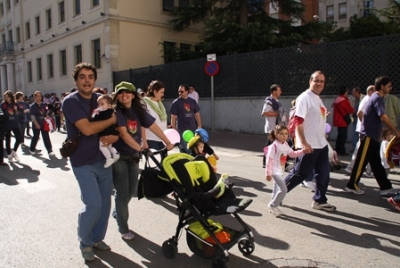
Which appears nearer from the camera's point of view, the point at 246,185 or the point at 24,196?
the point at 24,196

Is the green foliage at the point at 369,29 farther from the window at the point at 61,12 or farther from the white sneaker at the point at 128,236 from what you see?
the white sneaker at the point at 128,236

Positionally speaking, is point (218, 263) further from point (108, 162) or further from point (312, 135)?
point (312, 135)

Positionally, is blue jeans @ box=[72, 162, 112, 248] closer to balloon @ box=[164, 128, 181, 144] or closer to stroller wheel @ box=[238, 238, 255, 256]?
balloon @ box=[164, 128, 181, 144]

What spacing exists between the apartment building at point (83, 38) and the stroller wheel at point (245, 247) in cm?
2092

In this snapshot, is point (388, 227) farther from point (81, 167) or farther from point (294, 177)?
point (81, 167)

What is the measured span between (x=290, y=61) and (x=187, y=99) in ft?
23.7

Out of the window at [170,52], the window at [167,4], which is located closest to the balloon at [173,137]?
the window at [170,52]

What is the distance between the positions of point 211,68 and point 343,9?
35.4 metres

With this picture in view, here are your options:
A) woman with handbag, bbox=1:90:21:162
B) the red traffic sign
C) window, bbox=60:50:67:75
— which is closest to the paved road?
woman with handbag, bbox=1:90:21:162

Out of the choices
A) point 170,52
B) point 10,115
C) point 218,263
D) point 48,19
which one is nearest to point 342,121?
point 218,263

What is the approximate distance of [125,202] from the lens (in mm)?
4258

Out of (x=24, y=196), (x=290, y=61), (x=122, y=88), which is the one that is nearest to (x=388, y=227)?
(x=122, y=88)

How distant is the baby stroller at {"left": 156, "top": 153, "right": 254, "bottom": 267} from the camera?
3537 millimetres

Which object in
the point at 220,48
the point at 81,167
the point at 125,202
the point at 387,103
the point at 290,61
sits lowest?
the point at 125,202
